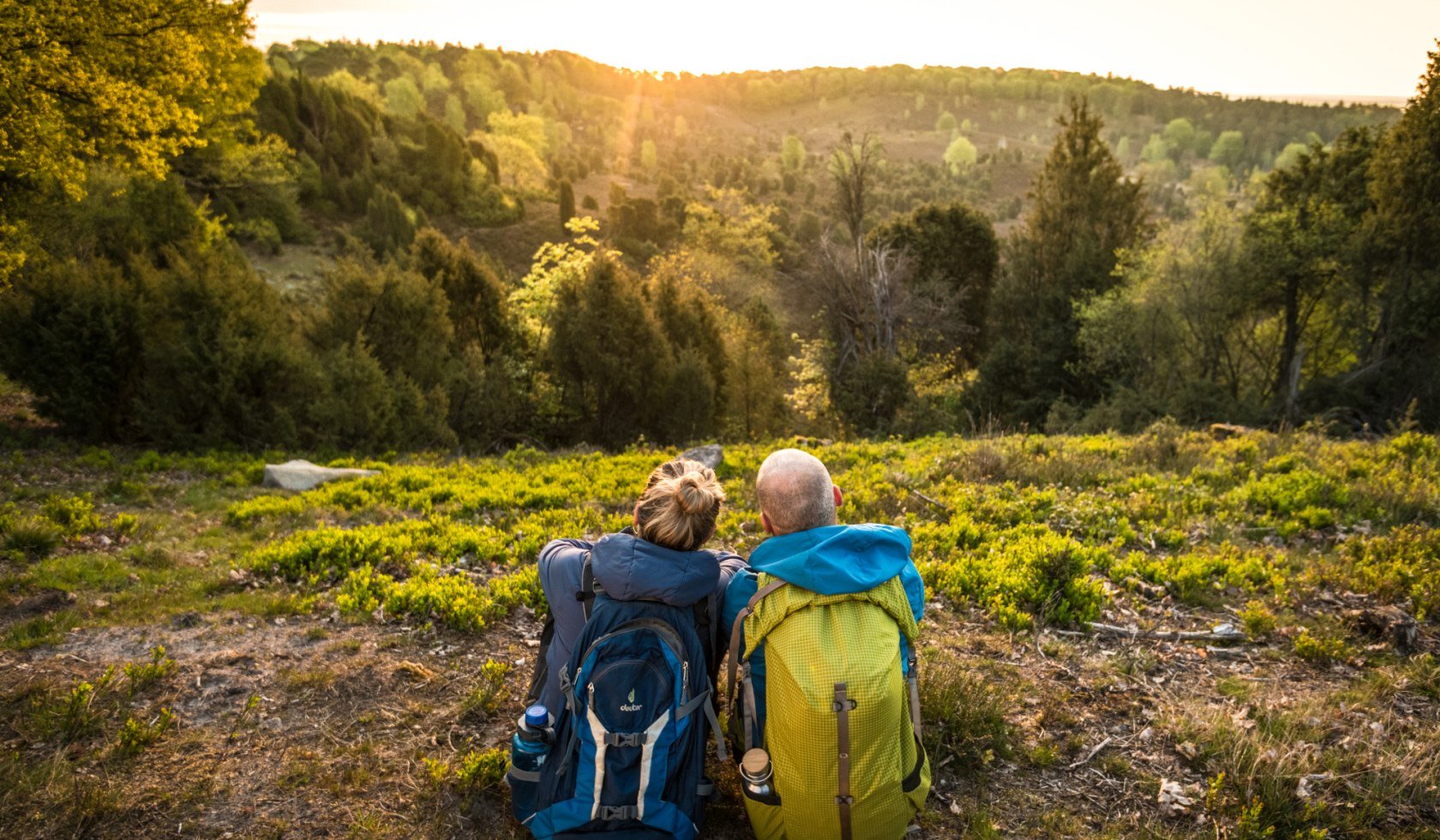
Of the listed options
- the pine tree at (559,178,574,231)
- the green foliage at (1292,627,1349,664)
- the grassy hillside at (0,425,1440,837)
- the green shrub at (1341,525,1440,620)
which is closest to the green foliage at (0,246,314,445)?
the grassy hillside at (0,425,1440,837)

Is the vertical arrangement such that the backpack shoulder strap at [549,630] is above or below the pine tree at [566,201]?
below

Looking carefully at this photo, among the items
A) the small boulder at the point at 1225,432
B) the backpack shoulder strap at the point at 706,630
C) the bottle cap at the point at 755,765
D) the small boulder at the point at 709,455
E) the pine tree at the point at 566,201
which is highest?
the pine tree at the point at 566,201

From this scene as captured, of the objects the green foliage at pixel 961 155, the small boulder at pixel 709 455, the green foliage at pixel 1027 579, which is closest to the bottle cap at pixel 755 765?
the green foliage at pixel 1027 579

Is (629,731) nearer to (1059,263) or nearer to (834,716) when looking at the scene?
(834,716)

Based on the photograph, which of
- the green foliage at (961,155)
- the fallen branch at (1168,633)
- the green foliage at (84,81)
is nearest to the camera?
the fallen branch at (1168,633)

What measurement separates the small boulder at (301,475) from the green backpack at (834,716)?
25.3 ft

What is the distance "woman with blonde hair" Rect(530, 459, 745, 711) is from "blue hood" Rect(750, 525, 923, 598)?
10.5 inches

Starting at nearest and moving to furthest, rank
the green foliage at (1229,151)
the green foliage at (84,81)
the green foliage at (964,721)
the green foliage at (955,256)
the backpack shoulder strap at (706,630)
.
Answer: the backpack shoulder strap at (706,630) < the green foliage at (964,721) < the green foliage at (84,81) < the green foliage at (955,256) < the green foliage at (1229,151)

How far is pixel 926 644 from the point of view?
16.4 ft

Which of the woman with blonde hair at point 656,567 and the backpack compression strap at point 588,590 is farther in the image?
the backpack compression strap at point 588,590

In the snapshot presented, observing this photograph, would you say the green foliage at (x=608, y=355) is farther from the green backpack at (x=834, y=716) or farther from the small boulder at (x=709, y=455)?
the green backpack at (x=834, y=716)

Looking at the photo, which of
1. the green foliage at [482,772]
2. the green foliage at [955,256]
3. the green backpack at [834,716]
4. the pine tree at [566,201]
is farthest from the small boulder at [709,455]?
the pine tree at [566,201]

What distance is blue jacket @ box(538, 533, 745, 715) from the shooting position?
296cm

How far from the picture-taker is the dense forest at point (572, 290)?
10.7 m
